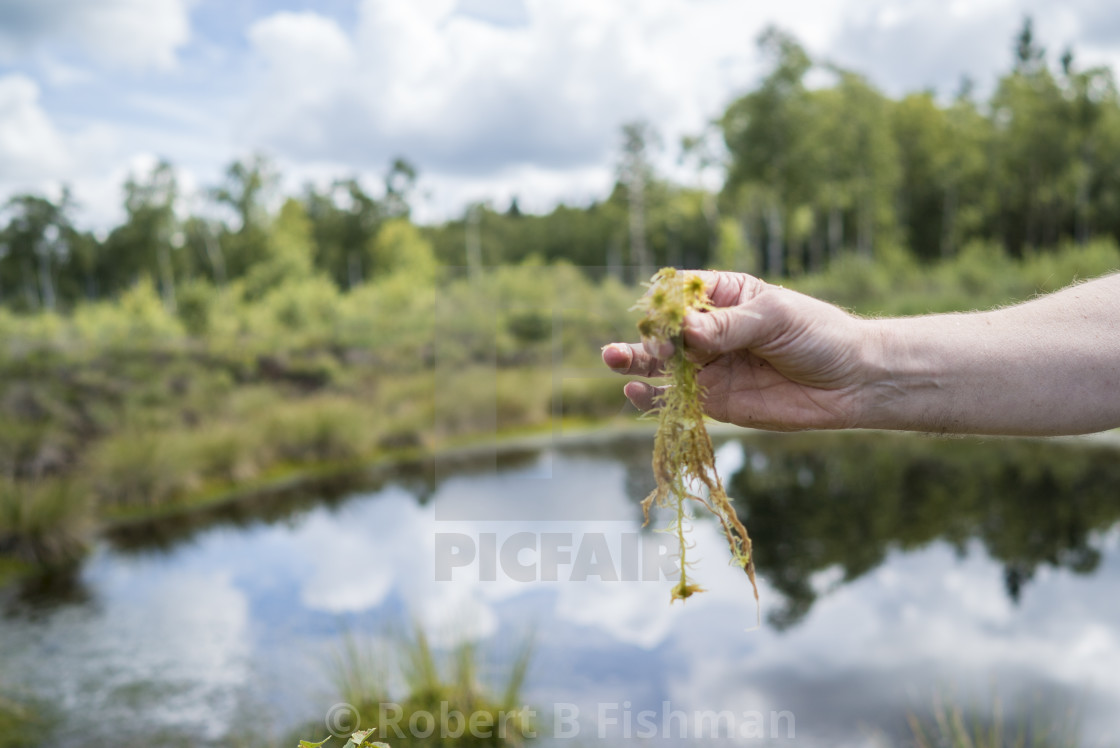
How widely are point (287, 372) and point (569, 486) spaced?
9.72 m

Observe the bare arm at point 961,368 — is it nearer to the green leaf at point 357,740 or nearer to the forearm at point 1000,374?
the forearm at point 1000,374

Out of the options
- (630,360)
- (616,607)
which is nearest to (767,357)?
(630,360)

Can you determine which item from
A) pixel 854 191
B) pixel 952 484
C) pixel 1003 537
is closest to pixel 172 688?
pixel 1003 537

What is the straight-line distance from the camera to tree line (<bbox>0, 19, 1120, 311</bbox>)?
29.6 meters

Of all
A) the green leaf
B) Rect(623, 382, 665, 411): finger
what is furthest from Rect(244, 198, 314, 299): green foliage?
the green leaf

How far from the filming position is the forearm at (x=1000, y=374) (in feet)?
5.40

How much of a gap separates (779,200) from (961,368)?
31.1m

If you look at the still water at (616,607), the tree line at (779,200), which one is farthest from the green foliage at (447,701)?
the tree line at (779,200)

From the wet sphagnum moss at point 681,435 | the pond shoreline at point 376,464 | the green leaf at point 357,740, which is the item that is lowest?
the pond shoreline at point 376,464

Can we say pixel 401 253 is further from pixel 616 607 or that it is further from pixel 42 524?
pixel 616 607

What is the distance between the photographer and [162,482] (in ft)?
32.6

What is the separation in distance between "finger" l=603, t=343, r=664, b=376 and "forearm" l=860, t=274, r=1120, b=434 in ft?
1.56

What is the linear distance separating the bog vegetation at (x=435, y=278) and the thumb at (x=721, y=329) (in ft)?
27.6

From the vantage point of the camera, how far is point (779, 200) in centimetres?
3088
